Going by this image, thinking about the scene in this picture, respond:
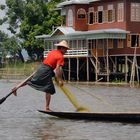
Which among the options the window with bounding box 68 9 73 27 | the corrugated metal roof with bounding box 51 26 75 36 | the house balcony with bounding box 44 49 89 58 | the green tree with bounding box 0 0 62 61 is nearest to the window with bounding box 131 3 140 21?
the house balcony with bounding box 44 49 89 58

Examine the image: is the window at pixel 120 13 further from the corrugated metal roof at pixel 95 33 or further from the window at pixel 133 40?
the window at pixel 133 40

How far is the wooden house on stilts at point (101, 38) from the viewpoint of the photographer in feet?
165

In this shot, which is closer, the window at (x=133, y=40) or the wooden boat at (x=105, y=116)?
the wooden boat at (x=105, y=116)

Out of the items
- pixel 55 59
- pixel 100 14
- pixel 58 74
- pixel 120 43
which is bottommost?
pixel 120 43

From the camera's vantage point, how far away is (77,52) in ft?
175

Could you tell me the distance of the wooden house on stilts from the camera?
5016cm

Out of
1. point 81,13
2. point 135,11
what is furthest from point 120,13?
point 81,13

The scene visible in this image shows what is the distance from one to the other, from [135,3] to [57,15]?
21.2m

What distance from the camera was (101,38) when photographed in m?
50.3

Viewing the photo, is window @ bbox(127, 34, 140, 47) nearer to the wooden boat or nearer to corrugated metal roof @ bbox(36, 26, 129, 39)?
corrugated metal roof @ bbox(36, 26, 129, 39)

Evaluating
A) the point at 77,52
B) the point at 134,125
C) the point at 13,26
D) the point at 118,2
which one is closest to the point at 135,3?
the point at 118,2

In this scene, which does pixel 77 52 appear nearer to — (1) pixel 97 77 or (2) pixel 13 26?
(1) pixel 97 77

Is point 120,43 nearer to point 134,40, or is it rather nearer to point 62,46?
point 134,40

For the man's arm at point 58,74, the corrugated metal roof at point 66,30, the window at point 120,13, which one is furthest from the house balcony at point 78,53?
the man's arm at point 58,74
